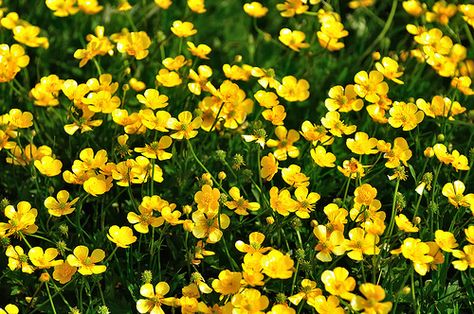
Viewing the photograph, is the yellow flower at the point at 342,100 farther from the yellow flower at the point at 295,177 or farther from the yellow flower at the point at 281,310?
the yellow flower at the point at 281,310

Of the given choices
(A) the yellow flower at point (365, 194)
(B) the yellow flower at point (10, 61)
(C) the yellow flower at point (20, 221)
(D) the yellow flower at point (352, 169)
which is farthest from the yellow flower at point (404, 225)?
(B) the yellow flower at point (10, 61)

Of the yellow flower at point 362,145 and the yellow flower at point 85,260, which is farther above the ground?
the yellow flower at point 362,145

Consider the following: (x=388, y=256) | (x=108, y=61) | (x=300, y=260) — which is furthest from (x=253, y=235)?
(x=108, y=61)

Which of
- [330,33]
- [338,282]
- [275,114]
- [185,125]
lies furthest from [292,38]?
[338,282]

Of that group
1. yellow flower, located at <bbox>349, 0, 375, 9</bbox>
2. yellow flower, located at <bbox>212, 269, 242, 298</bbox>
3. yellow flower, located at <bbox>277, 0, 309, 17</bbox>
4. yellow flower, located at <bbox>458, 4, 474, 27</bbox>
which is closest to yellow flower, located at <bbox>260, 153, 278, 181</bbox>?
yellow flower, located at <bbox>212, 269, 242, 298</bbox>

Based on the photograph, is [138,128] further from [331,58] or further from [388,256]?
[331,58]

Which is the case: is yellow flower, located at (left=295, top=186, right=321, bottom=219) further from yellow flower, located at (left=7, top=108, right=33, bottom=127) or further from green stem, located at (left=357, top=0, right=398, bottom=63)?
green stem, located at (left=357, top=0, right=398, bottom=63)
